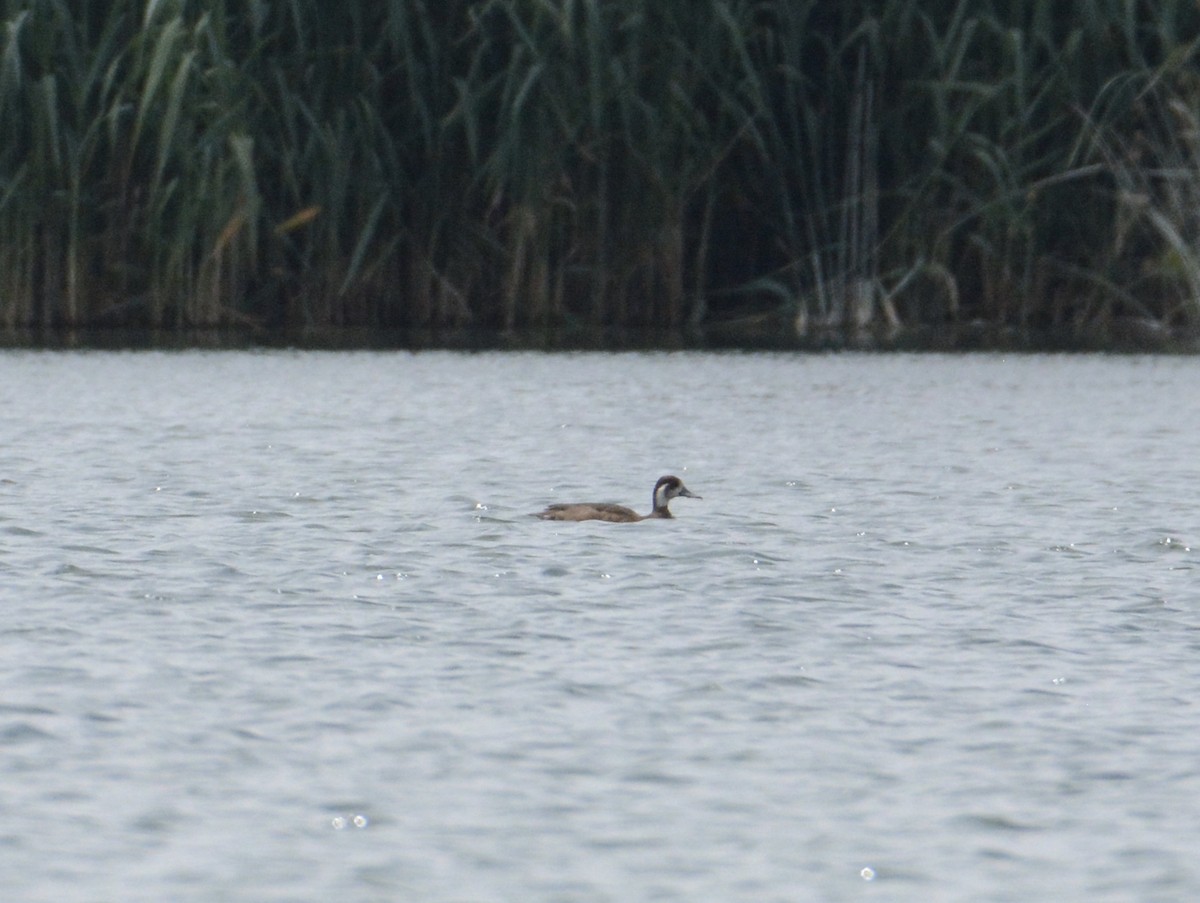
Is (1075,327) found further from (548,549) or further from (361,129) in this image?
(548,549)

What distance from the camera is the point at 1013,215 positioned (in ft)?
54.9

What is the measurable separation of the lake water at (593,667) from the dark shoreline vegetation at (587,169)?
3878 millimetres

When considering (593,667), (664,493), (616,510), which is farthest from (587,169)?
(593,667)

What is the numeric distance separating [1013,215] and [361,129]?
4.24 m

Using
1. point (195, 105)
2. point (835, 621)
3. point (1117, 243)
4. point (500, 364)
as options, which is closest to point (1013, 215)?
point (1117, 243)

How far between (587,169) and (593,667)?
36.7ft

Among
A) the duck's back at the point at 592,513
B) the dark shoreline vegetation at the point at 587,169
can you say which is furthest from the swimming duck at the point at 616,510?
the dark shoreline vegetation at the point at 587,169

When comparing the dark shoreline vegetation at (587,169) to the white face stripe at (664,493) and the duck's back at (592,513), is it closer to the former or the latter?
the white face stripe at (664,493)

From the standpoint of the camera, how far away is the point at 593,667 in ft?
20.4

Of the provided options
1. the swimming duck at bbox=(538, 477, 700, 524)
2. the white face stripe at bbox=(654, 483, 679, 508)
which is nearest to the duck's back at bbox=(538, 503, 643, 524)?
the swimming duck at bbox=(538, 477, 700, 524)

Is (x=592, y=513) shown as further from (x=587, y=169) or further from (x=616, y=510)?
(x=587, y=169)

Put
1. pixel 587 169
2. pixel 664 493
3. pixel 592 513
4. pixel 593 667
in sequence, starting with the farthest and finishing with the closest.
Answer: pixel 587 169 < pixel 664 493 < pixel 592 513 < pixel 593 667

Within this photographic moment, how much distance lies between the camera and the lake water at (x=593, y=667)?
450cm

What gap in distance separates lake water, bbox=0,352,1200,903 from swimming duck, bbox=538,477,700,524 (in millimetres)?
67
